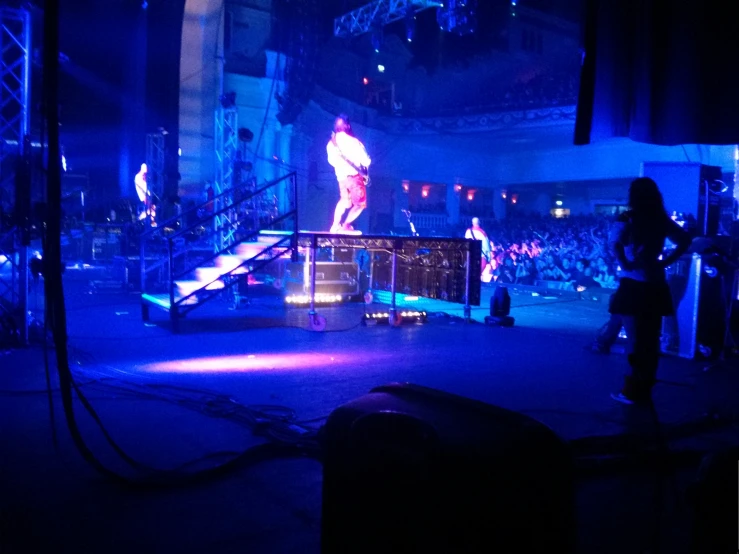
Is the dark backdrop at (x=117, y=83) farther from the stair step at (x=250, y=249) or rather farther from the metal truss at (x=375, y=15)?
the stair step at (x=250, y=249)

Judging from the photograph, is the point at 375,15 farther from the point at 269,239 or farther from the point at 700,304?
the point at 700,304

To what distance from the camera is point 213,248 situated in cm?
1316

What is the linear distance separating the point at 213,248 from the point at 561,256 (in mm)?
10634

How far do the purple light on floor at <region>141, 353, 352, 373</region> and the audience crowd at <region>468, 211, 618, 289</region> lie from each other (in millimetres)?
10938

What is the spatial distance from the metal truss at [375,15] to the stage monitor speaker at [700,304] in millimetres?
11034

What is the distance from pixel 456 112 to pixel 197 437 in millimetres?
20734

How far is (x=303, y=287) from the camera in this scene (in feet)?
41.9

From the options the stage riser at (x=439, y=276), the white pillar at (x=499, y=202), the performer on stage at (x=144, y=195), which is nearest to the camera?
the stage riser at (x=439, y=276)

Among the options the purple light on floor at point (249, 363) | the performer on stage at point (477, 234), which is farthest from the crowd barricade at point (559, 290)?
the purple light on floor at point (249, 363)

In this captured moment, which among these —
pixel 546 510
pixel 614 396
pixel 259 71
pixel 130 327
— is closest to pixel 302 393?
pixel 614 396

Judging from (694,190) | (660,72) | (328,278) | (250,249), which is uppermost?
(660,72)

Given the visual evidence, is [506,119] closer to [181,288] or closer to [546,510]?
[181,288]

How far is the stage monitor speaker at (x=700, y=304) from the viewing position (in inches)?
278

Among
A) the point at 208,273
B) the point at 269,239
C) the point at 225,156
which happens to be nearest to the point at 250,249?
the point at 269,239
